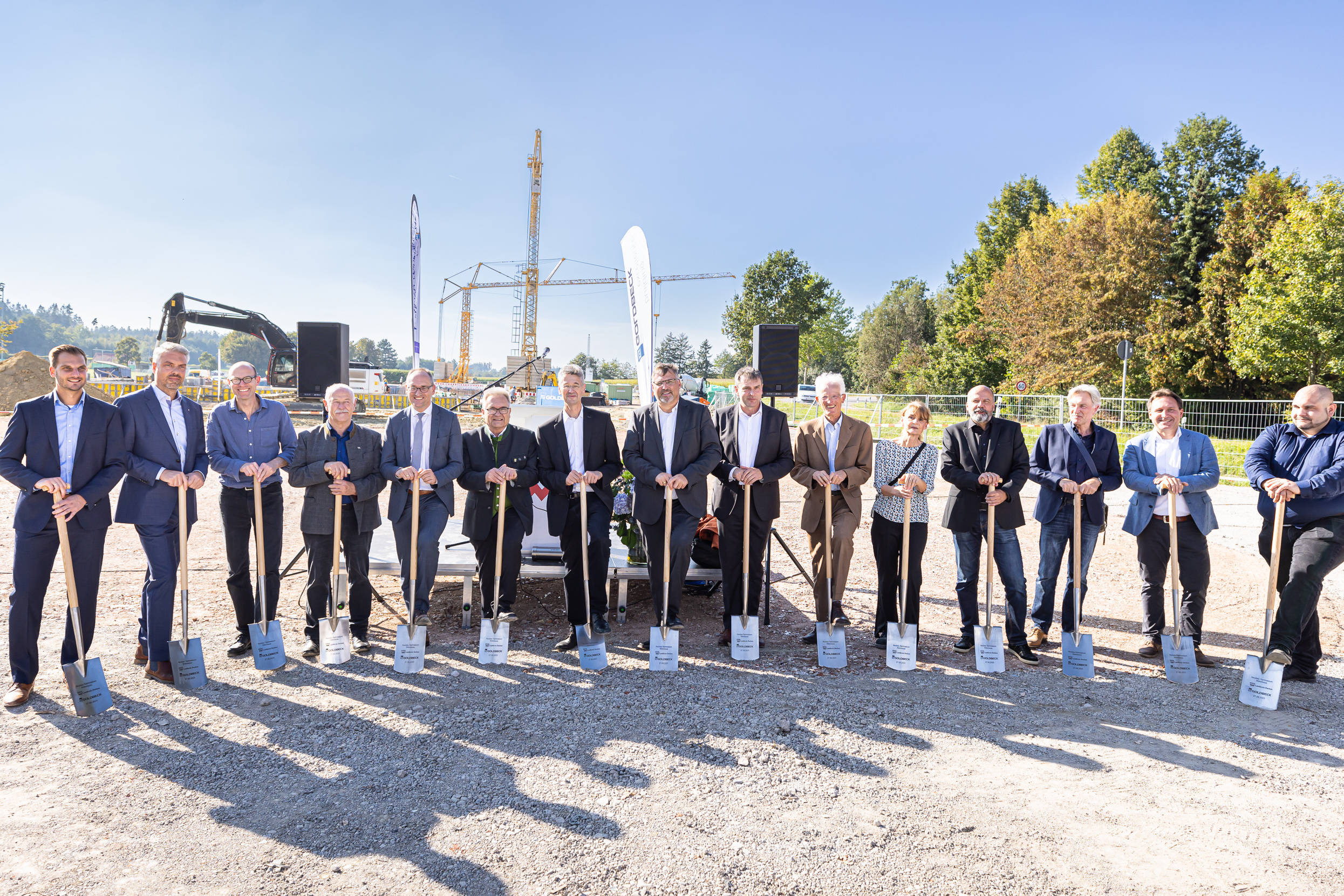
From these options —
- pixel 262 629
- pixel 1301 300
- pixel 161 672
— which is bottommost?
pixel 161 672

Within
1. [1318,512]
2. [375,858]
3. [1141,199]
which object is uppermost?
[1141,199]

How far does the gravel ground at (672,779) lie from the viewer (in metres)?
2.70

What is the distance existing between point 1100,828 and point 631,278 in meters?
7.14

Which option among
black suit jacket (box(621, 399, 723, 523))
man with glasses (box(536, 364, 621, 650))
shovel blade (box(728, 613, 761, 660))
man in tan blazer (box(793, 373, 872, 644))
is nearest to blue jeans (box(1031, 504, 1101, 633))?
man in tan blazer (box(793, 373, 872, 644))

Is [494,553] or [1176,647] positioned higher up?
[494,553]

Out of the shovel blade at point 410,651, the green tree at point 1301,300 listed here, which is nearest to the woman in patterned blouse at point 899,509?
the shovel blade at point 410,651

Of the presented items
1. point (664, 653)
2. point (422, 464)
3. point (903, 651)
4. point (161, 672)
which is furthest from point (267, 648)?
point (903, 651)

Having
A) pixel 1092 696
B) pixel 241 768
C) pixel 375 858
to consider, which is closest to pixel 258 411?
pixel 241 768

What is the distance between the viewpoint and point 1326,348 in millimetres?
19516

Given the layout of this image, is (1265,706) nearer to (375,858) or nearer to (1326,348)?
(375,858)

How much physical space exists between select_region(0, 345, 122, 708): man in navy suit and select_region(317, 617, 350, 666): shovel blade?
1234mm

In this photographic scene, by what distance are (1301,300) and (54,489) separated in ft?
86.1

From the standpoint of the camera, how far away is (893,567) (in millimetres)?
5305

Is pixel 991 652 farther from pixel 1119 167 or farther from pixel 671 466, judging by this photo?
pixel 1119 167
